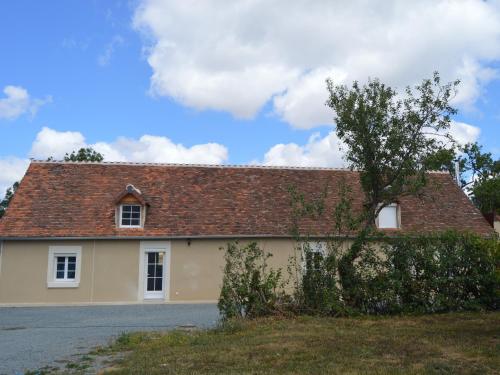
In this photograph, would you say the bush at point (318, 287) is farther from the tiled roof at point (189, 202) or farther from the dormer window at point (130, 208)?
the dormer window at point (130, 208)

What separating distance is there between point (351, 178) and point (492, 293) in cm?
1288

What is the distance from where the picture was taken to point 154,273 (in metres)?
21.1

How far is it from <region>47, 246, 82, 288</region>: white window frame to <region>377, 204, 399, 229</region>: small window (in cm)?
1289

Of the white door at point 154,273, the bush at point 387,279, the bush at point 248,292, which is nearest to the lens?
the bush at point 248,292

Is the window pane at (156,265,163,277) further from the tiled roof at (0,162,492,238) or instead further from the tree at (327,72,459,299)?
the tree at (327,72,459,299)

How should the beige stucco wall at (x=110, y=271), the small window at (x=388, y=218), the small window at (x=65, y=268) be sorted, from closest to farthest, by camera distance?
the beige stucco wall at (x=110, y=271), the small window at (x=65, y=268), the small window at (x=388, y=218)

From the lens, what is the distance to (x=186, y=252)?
21219 millimetres

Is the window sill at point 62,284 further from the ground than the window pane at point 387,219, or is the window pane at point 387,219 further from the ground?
the window pane at point 387,219

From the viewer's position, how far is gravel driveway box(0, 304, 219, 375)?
9445 mm

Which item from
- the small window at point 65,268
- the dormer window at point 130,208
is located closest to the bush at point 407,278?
the dormer window at point 130,208

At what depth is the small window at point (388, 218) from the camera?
75.4 feet

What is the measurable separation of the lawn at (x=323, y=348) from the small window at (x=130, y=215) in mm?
10749

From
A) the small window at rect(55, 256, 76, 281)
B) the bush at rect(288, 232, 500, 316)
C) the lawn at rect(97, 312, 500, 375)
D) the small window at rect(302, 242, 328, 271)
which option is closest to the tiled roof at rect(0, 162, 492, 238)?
the small window at rect(55, 256, 76, 281)

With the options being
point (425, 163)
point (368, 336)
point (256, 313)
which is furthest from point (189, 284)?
point (368, 336)
